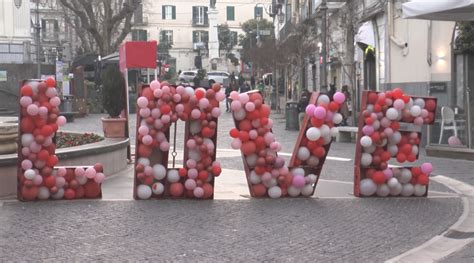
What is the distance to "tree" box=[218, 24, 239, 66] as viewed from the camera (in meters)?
79.2

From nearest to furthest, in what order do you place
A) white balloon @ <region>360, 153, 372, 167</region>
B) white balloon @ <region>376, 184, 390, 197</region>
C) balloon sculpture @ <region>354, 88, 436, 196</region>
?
balloon sculpture @ <region>354, 88, 436, 196</region>, white balloon @ <region>360, 153, 372, 167</region>, white balloon @ <region>376, 184, 390, 197</region>

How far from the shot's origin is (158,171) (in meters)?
8.79

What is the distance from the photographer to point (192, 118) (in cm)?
870

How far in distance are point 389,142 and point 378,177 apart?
20.9 inches

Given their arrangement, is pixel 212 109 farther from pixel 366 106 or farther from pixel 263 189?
pixel 366 106

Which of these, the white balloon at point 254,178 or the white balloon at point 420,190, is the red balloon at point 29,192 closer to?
the white balloon at point 254,178

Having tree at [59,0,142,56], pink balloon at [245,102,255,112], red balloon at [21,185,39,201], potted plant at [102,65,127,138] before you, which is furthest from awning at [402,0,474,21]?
tree at [59,0,142,56]

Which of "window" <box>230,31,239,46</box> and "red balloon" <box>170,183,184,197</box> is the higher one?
"window" <box>230,31,239,46</box>

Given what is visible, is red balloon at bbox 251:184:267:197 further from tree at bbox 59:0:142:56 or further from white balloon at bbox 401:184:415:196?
tree at bbox 59:0:142:56

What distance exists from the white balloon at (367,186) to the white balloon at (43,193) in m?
4.40

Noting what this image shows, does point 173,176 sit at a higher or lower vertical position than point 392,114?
lower

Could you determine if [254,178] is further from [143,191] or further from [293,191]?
[143,191]

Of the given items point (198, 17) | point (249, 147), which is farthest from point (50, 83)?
point (198, 17)

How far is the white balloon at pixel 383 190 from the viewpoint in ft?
30.2
